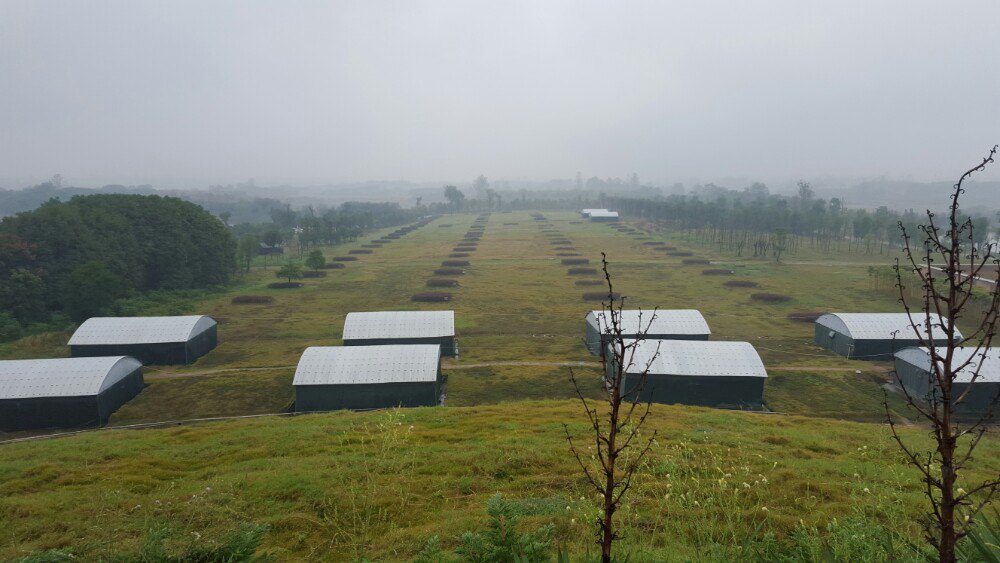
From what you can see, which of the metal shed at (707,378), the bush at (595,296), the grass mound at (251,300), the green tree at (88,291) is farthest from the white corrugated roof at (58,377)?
the bush at (595,296)

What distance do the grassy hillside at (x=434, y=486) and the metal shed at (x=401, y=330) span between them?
43.7 ft

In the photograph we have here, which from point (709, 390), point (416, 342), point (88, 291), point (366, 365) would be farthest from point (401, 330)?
point (88, 291)

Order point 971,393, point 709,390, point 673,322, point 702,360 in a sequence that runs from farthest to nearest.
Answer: point 673,322, point 702,360, point 709,390, point 971,393

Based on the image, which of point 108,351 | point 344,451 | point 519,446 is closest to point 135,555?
point 344,451

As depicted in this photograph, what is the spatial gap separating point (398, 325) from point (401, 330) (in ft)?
2.07

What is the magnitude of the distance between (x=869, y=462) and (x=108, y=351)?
41112 millimetres

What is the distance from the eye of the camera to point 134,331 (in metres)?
35.9

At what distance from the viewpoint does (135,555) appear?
28.1 feet

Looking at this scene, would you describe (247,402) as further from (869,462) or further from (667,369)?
(869,462)

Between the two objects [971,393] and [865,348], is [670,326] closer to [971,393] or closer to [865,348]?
[865,348]

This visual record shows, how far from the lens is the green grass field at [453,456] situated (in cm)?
1122

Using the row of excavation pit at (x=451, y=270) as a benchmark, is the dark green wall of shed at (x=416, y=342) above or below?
below

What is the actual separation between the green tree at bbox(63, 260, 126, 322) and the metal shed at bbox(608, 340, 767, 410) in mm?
42513

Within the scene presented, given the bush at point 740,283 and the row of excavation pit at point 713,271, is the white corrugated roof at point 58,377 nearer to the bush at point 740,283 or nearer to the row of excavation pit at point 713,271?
the row of excavation pit at point 713,271
